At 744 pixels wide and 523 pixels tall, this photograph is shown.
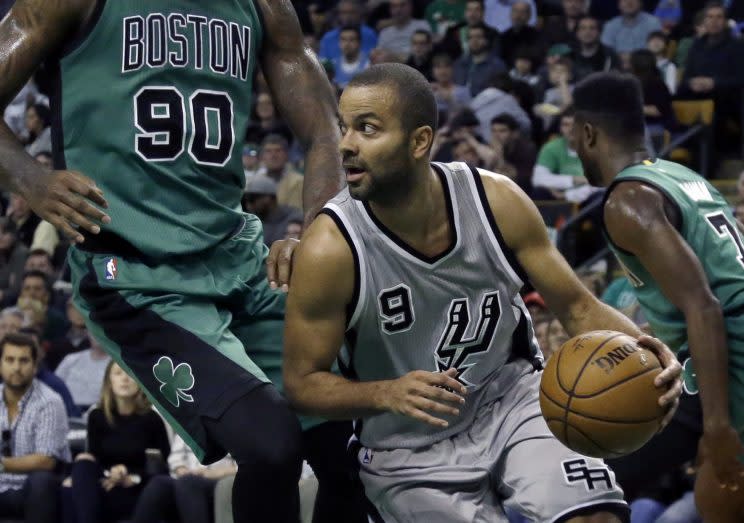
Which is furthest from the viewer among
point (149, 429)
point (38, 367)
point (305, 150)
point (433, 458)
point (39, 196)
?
point (38, 367)

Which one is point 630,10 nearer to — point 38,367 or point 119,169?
point 38,367

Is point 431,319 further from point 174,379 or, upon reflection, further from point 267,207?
point 267,207

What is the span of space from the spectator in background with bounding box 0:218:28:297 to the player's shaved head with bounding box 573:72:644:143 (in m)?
6.67

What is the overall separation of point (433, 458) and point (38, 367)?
4853 mm

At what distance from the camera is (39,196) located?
3.61 meters

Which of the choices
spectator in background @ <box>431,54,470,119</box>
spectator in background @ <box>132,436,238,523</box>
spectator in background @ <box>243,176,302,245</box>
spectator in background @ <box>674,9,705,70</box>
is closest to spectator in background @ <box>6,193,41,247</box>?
spectator in background @ <box>243,176,302,245</box>

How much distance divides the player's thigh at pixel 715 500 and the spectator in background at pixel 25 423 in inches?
170

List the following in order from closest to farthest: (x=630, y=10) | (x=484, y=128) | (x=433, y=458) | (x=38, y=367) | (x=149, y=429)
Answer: (x=433, y=458)
(x=149, y=429)
(x=38, y=367)
(x=484, y=128)
(x=630, y=10)

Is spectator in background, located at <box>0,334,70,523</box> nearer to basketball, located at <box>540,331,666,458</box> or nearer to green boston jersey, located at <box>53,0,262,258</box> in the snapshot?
green boston jersey, located at <box>53,0,262,258</box>

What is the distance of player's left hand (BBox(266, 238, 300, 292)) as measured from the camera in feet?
12.2

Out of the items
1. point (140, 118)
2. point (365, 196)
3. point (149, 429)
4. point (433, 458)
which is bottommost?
point (149, 429)

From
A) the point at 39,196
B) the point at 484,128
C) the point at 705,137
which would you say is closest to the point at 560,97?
the point at 484,128

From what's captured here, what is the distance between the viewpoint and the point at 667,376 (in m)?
3.56

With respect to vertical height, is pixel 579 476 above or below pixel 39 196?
below
